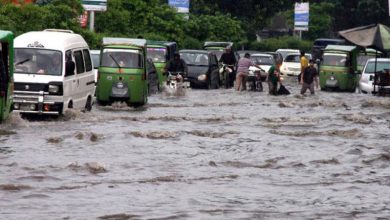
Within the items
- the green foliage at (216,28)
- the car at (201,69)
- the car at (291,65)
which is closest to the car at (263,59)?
the car at (291,65)

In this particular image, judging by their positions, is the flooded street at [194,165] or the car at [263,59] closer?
the flooded street at [194,165]

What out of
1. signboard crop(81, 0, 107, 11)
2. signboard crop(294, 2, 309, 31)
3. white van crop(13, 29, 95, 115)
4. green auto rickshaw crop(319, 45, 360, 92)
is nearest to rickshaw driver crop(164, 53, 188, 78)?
signboard crop(81, 0, 107, 11)

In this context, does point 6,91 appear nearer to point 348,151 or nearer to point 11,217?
point 348,151

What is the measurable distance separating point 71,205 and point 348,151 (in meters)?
9.36

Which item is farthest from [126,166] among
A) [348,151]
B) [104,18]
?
[104,18]

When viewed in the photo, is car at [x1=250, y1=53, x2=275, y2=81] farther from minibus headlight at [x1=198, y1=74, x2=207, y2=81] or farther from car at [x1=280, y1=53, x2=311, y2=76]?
minibus headlight at [x1=198, y1=74, x2=207, y2=81]

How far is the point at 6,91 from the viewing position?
22.7m

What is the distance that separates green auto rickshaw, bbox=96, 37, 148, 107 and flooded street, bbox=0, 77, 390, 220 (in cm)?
44

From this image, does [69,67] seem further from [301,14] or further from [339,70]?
[301,14]

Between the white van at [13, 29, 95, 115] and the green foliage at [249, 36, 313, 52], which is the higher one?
the white van at [13, 29, 95, 115]

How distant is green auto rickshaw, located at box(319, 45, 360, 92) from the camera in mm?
47344

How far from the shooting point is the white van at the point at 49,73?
25.0 meters

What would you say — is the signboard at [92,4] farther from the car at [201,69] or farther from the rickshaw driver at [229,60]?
the rickshaw driver at [229,60]

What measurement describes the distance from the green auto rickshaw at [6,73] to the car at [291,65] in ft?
133
